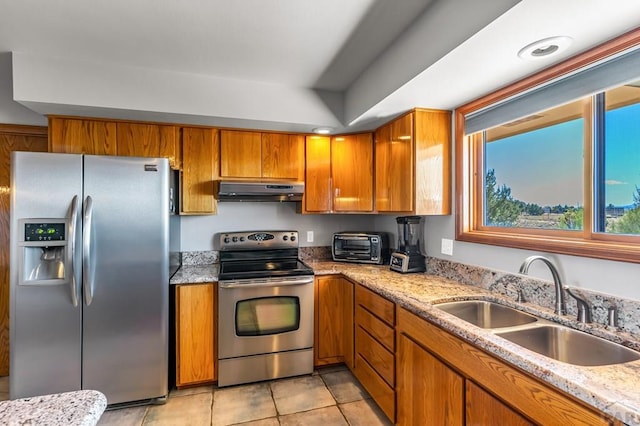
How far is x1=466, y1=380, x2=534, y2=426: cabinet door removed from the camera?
1080 mm

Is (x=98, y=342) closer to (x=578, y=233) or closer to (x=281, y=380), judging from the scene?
(x=281, y=380)

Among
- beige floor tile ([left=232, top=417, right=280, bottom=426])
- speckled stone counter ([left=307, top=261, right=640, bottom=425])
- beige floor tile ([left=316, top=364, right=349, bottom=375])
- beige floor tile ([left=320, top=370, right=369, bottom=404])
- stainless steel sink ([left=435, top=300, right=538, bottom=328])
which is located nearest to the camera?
speckled stone counter ([left=307, top=261, right=640, bottom=425])

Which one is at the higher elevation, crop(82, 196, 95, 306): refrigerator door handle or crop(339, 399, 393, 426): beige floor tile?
crop(82, 196, 95, 306): refrigerator door handle

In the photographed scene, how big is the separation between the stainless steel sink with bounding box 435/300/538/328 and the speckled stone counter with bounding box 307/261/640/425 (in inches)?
1.3

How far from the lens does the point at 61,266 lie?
203 centimetres

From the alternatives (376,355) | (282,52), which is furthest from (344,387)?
(282,52)

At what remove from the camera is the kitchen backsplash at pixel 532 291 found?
1.25 meters

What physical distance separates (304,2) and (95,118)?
182 centimetres

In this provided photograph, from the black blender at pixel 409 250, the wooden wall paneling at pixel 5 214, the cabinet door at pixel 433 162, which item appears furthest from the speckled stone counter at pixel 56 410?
the wooden wall paneling at pixel 5 214

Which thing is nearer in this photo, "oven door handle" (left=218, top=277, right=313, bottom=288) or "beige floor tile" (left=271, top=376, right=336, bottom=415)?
"beige floor tile" (left=271, top=376, right=336, bottom=415)

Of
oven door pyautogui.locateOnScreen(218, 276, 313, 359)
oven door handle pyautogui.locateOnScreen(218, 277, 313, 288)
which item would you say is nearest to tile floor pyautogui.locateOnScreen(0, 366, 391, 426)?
oven door pyautogui.locateOnScreen(218, 276, 313, 359)

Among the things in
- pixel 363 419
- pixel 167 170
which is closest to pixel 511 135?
pixel 363 419

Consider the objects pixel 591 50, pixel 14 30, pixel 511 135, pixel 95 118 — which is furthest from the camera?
pixel 95 118

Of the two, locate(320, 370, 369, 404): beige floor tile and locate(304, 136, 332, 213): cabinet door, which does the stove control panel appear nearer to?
locate(304, 136, 332, 213): cabinet door
